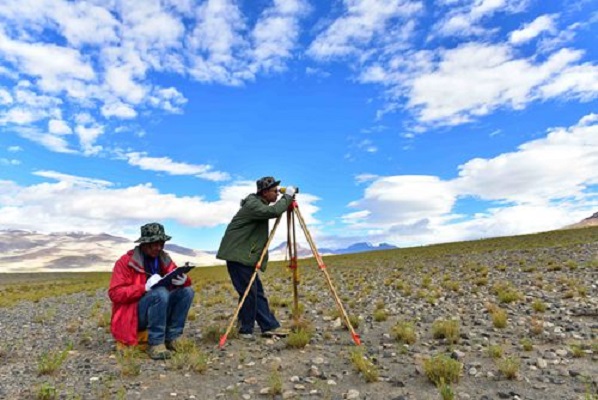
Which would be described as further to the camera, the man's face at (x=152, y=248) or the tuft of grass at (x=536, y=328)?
the tuft of grass at (x=536, y=328)

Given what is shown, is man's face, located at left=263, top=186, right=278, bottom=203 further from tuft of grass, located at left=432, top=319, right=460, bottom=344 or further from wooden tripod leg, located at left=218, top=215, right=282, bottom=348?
tuft of grass, located at left=432, top=319, right=460, bottom=344

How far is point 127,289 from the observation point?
7.81 metres

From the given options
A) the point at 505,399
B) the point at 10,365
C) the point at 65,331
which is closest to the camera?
the point at 505,399

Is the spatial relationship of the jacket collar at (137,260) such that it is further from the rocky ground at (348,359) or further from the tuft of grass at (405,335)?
the tuft of grass at (405,335)

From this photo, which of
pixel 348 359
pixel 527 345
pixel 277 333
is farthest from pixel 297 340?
pixel 527 345

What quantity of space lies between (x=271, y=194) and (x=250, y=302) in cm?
232

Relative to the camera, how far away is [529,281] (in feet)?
53.1

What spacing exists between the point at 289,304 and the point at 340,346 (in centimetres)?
633

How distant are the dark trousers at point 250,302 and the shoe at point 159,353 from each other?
1.91 meters

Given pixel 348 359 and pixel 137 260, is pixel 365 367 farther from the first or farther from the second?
pixel 137 260

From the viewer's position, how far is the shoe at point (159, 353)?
7684mm

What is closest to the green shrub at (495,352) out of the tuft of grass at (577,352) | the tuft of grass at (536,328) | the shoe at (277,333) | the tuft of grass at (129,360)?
the tuft of grass at (577,352)

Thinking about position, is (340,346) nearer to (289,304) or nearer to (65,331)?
(289,304)

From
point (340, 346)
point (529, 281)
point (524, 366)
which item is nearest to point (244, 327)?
point (340, 346)
